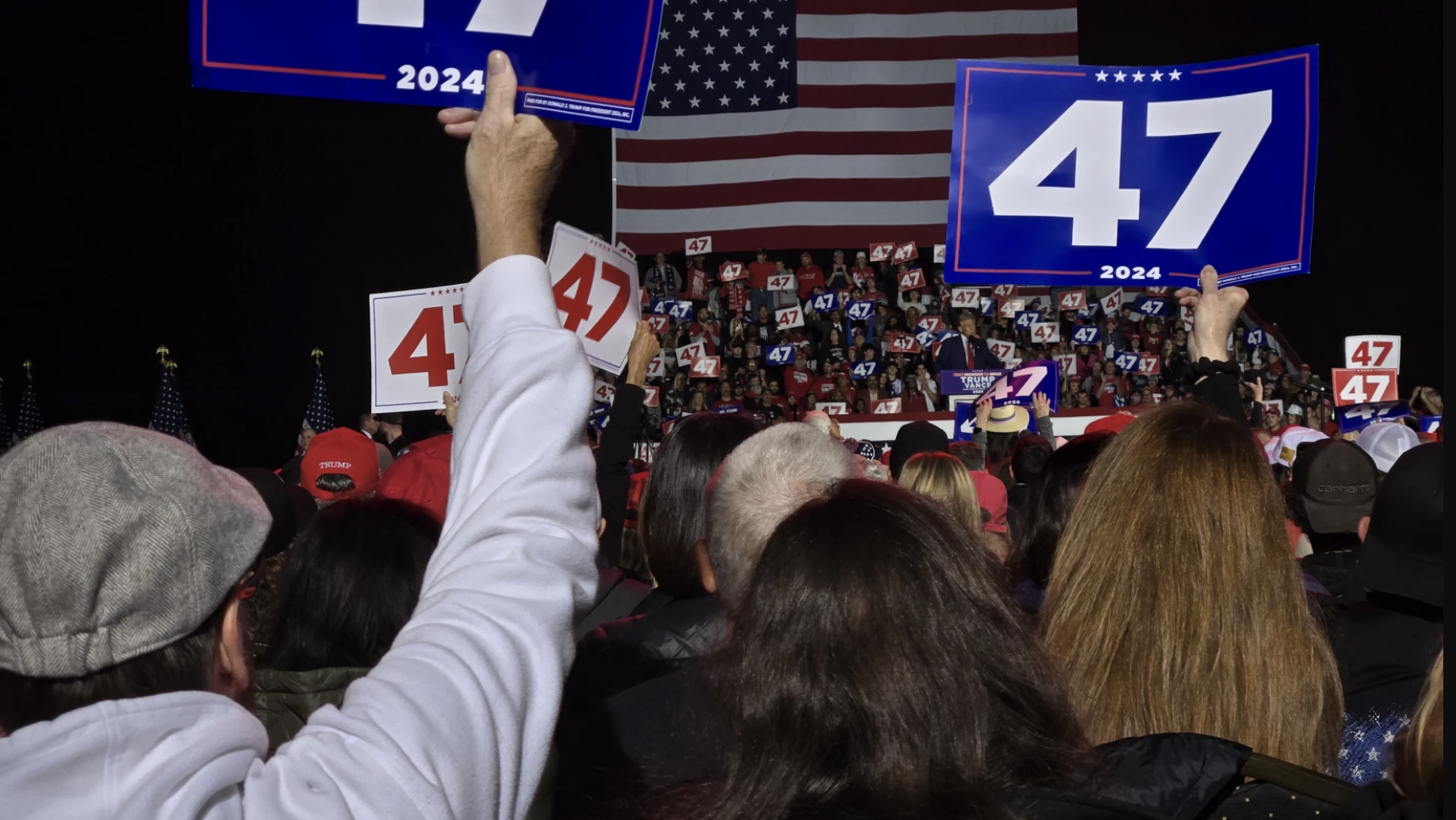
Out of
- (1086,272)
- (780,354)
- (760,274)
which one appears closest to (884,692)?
(1086,272)

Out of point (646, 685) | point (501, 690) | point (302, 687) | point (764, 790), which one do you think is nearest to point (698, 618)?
point (646, 685)

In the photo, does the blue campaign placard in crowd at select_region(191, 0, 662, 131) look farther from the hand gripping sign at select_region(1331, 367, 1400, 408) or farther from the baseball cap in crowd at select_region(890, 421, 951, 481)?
the hand gripping sign at select_region(1331, 367, 1400, 408)

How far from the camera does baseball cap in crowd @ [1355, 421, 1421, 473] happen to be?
5.51m

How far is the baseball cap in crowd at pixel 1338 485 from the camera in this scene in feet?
11.7

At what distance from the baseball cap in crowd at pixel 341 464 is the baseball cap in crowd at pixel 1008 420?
4257mm

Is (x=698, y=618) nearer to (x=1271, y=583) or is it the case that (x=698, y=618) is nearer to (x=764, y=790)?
(x=1271, y=583)

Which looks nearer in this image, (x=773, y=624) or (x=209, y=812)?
(x=209, y=812)

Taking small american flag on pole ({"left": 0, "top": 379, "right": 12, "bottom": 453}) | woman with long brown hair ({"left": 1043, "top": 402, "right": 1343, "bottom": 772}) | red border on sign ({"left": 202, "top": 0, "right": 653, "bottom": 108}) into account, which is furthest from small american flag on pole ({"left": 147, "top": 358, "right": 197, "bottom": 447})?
woman with long brown hair ({"left": 1043, "top": 402, "right": 1343, "bottom": 772})

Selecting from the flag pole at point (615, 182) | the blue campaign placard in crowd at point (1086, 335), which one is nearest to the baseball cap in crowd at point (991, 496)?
the flag pole at point (615, 182)

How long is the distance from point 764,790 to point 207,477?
2.04 ft

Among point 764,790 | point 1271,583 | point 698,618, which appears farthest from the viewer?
point 698,618

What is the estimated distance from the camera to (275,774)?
1029 millimetres

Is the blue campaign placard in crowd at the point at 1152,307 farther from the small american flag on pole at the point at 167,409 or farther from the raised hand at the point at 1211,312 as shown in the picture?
the raised hand at the point at 1211,312

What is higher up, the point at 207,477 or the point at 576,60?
the point at 576,60
